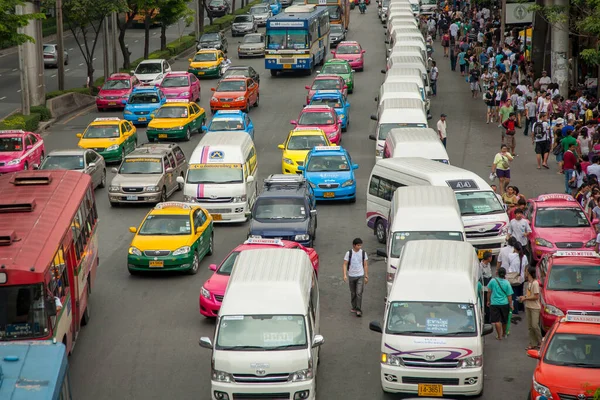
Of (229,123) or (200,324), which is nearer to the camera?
(200,324)

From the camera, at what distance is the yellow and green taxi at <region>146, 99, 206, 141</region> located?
41.8 meters

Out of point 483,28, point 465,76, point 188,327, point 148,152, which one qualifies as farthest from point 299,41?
point 188,327

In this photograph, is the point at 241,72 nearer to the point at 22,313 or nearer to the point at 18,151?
the point at 18,151

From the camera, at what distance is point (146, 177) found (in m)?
32.5

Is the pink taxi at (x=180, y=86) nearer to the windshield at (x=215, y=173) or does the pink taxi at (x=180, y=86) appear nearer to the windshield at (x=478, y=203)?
the windshield at (x=215, y=173)

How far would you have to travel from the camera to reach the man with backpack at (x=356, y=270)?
70.8ft

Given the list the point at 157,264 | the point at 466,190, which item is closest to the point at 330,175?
the point at 466,190

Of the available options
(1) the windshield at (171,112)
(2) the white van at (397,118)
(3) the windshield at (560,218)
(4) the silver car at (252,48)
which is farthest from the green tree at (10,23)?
(4) the silver car at (252,48)

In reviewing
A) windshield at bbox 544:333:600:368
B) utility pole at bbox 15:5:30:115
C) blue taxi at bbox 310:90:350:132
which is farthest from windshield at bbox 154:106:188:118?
windshield at bbox 544:333:600:368

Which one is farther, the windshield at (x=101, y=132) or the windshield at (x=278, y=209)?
the windshield at (x=101, y=132)

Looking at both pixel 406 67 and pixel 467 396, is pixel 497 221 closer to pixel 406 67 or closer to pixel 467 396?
pixel 467 396

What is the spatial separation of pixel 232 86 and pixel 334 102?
244 inches

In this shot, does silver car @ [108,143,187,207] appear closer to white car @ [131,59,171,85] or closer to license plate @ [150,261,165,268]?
license plate @ [150,261,165,268]

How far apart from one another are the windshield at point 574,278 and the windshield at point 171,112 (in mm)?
24292
